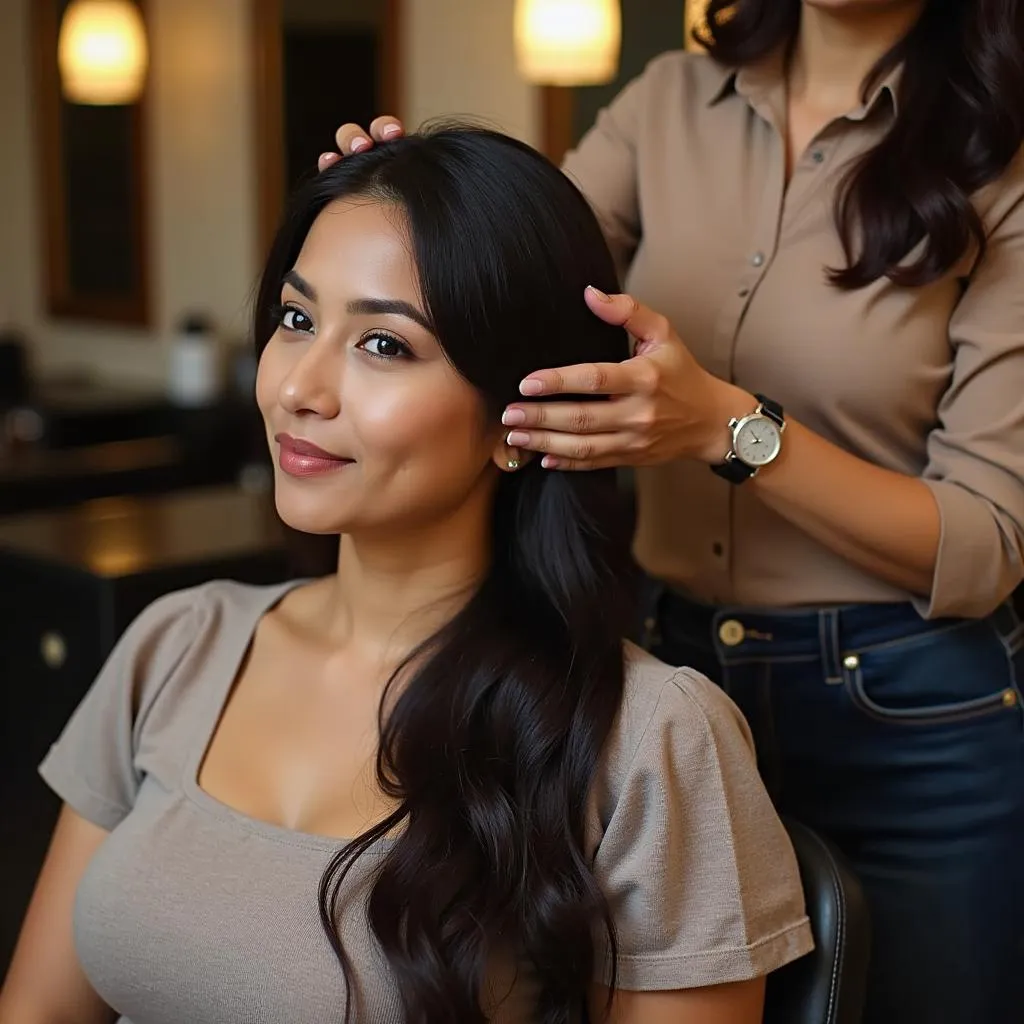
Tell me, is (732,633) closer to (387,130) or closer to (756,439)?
(756,439)

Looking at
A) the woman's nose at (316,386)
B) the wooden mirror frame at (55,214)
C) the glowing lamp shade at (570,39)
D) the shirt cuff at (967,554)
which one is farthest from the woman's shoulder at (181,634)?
the wooden mirror frame at (55,214)

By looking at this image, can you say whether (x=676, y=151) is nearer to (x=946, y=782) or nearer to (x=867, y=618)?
(x=867, y=618)

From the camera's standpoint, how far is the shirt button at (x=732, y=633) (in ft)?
5.39

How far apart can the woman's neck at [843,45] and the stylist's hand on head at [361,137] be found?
1.48ft

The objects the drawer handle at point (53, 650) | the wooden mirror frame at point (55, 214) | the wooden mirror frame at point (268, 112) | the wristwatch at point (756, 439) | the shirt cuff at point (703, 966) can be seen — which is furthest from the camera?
the wooden mirror frame at point (55, 214)

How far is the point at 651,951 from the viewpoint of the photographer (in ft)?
4.37

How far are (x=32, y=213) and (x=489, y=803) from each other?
5.45 metres

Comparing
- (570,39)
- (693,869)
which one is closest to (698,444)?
(693,869)

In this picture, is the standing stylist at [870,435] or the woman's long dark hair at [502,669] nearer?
the woman's long dark hair at [502,669]

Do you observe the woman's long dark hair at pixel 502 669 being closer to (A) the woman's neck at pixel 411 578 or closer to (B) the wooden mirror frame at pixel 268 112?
(A) the woman's neck at pixel 411 578

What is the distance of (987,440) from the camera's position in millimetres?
1532

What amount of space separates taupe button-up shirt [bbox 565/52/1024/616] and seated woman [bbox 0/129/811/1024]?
21cm

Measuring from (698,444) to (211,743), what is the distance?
55 centimetres

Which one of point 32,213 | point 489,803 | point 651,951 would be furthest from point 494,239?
point 32,213
